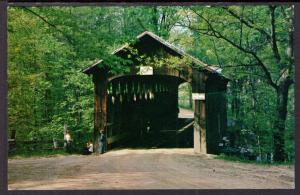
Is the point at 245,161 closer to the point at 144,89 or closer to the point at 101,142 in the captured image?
the point at 101,142

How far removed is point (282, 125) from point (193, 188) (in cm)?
390

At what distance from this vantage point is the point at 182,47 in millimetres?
14227

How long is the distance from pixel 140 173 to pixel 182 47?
18.0ft

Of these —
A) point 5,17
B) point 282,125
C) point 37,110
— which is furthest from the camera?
point 37,110

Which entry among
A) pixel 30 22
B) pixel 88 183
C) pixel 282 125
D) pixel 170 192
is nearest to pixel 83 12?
pixel 30 22

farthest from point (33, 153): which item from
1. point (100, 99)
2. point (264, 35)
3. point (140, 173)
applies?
point (264, 35)

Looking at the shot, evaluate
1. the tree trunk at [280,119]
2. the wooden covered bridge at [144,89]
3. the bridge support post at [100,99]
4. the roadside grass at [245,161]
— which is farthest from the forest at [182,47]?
the bridge support post at [100,99]

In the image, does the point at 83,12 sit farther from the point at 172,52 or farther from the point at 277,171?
the point at 277,171

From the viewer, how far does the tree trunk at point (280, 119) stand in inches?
452

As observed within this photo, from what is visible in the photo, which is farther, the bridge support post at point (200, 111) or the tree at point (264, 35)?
the bridge support post at point (200, 111)

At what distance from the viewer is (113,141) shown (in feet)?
46.8

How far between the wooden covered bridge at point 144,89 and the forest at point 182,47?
20.6 inches

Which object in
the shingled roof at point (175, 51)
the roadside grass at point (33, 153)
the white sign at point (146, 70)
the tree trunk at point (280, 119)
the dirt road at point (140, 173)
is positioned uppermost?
the shingled roof at point (175, 51)

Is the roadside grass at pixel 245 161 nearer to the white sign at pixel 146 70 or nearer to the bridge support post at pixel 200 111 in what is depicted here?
the bridge support post at pixel 200 111
